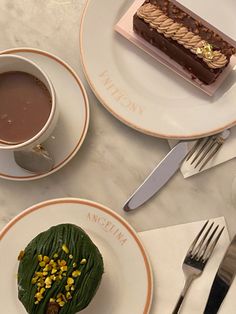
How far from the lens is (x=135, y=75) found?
1.24 metres

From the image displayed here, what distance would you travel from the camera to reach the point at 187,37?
1188 millimetres

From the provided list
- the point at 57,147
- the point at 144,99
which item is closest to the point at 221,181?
the point at 144,99

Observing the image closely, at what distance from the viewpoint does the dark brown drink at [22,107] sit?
1115 mm

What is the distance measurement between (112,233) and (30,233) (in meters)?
0.17

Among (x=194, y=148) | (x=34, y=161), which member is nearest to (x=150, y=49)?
(x=194, y=148)

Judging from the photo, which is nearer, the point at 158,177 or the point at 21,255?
the point at 21,255

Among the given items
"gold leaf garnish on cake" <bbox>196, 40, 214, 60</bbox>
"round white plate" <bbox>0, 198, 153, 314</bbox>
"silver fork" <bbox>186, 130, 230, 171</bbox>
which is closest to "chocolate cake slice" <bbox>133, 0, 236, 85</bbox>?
"gold leaf garnish on cake" <bbox>196, 40, 214, 60</bbox>

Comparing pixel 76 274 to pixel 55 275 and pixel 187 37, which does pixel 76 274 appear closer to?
pixel 55 275

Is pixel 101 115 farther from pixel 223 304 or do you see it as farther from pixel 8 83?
pixel 223 304

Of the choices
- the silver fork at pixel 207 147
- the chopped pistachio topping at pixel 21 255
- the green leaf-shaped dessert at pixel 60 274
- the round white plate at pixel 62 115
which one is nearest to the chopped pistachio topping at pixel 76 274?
the green leaf-shaped dessert at pixel 60 274

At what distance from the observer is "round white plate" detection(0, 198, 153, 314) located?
3.77 feet

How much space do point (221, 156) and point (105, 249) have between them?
0.32 metres

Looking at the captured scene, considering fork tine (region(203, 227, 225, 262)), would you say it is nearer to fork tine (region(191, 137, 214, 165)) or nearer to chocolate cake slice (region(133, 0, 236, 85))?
fork tine (region(191, 137, 214, 165))

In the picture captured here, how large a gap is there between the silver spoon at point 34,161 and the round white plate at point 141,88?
0.17 metres
